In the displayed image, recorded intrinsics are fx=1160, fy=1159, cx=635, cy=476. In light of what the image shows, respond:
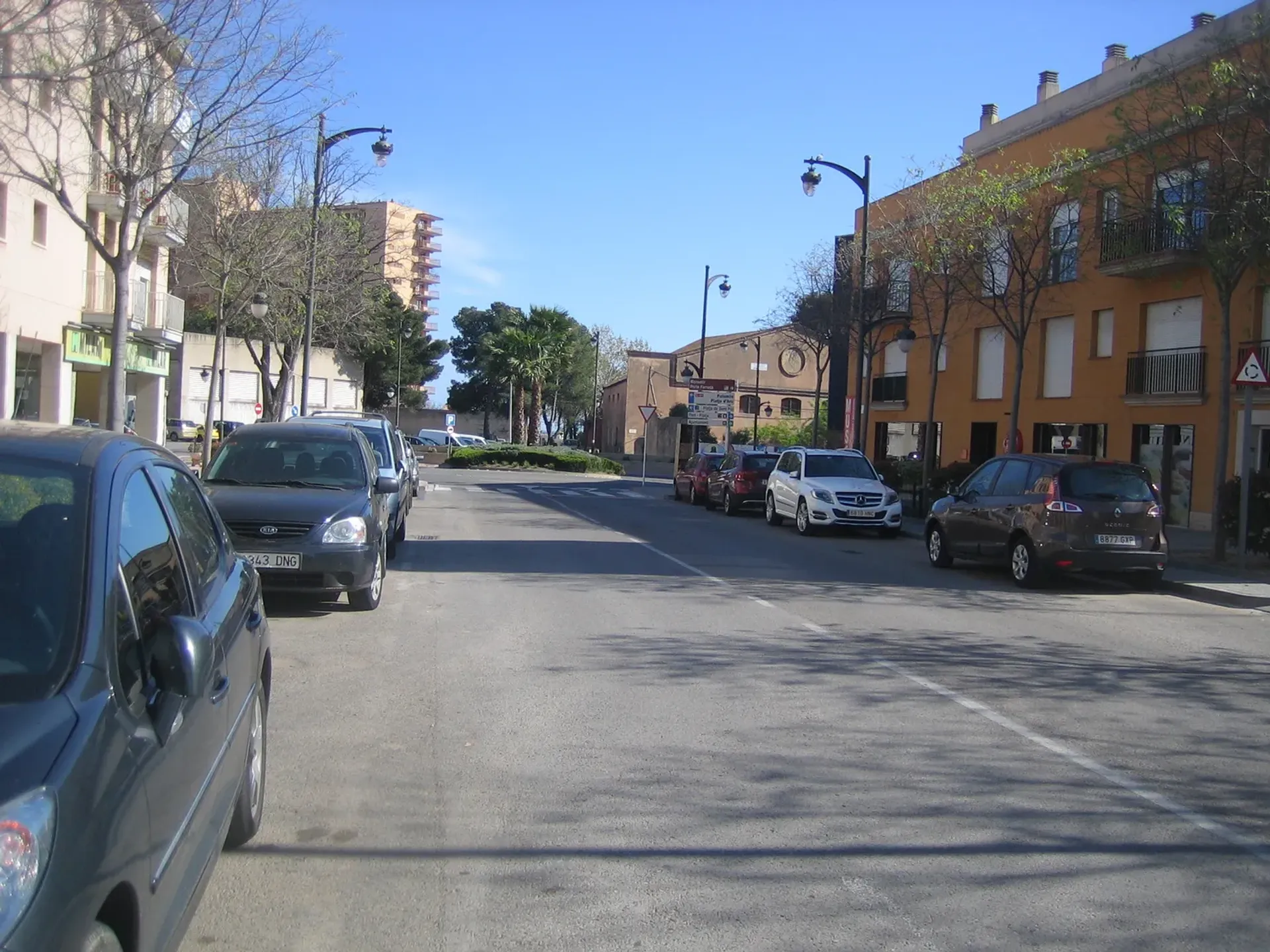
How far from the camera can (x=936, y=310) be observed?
33000mm

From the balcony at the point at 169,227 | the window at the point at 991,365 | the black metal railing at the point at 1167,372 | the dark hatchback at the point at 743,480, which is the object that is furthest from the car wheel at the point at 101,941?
the window at the point at 991,365

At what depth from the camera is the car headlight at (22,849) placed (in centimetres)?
214

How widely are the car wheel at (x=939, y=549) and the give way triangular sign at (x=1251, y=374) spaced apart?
4.16 meters

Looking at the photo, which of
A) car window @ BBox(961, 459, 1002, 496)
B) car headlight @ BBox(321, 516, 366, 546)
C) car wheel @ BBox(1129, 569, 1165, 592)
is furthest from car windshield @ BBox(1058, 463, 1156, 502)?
car headlight @ BBox(321, 516, 366, 546)

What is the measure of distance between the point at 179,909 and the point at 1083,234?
26047 mm

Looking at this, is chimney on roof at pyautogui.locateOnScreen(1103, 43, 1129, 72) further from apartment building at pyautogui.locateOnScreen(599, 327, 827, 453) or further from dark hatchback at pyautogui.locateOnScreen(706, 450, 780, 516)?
apartment building at pyautogui.locateOnScreen(599, 327, 827, 453)

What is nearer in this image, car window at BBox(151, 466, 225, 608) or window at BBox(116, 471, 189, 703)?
window at BBox(116, 471, 189, 703)

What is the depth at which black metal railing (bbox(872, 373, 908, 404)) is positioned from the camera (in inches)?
1449

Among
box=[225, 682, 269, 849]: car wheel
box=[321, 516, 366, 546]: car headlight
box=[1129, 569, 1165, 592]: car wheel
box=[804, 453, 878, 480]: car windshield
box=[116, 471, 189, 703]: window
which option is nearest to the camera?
box=[116, 471, 189, 703]: window

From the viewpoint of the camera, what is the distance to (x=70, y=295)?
1126 inches

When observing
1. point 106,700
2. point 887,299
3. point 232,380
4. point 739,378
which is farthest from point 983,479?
point 739,378

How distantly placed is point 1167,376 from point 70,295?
2599cm

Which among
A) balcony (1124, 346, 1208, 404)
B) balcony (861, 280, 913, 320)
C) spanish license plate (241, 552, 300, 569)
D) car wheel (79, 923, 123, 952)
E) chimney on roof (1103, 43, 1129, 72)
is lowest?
car wheel (79, 923, 123, 952)

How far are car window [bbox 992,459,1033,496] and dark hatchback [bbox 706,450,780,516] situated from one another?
10676 millimetres
